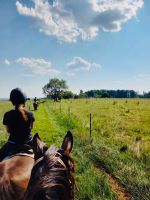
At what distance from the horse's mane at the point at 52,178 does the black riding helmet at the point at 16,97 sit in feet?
8.93

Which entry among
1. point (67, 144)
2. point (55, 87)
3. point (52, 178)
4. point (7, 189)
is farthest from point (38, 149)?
point (55, 87)

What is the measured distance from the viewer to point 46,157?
229cm

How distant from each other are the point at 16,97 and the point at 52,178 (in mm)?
3102

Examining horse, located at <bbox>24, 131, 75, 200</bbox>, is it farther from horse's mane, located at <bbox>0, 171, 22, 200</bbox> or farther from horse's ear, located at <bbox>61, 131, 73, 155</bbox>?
horse's mane, located at <bbox>0, 171, 22, 200</bbox>

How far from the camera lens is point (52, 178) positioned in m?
2.04

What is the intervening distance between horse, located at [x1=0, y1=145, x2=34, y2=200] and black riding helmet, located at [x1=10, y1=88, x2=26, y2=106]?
132 centimetres

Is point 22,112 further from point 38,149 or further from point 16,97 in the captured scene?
point 38,149

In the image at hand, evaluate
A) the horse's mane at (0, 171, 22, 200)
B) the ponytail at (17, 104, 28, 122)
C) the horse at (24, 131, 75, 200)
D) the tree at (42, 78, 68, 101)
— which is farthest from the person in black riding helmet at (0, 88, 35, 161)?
the tree at (42, 78, 68, 101)

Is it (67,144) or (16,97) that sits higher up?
(16,97)

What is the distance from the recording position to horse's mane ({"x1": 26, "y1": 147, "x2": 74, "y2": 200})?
1966 mm

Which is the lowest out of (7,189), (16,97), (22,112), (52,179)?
(7,189)

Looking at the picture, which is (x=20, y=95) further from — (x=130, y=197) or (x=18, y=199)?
(x=130, y=197)

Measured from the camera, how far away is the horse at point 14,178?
11.0 ft

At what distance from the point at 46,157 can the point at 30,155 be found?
2074 millimetres
